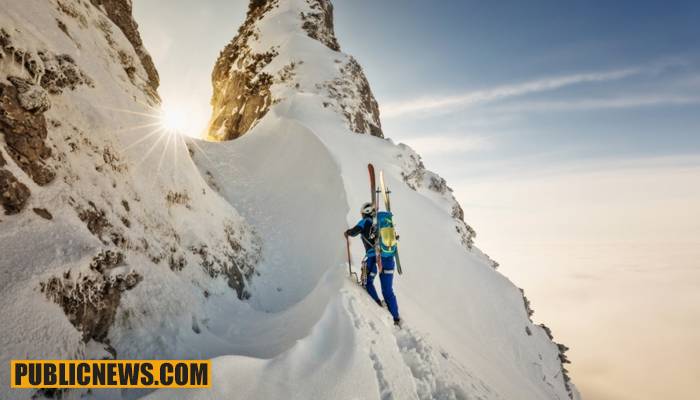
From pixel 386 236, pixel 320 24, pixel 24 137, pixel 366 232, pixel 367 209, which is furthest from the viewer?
pixel 320 24

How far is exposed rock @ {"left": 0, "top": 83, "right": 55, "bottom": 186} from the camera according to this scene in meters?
4.67

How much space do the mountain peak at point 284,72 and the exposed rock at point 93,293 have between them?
20.8 meters

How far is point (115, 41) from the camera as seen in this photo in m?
10.7

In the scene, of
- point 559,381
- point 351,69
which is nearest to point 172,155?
point 559,381

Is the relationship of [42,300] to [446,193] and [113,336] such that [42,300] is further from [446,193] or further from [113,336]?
[446,193]

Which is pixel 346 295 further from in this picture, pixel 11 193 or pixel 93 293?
pixel 11 193

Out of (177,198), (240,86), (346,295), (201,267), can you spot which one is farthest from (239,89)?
(346,295)

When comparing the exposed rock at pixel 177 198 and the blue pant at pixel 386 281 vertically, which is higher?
the exposed rock at pixel 177 198

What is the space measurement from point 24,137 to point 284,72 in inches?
1032

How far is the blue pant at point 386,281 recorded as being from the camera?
7453 millimetres

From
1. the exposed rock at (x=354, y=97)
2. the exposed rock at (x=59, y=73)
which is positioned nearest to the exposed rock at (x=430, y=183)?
the exposed rock at (x=354, y=97)

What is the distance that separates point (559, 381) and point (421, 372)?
18005 millimetres

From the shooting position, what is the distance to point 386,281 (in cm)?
768

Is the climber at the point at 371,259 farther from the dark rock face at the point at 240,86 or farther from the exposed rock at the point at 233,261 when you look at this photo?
the dark rock face at the point at 240,86
